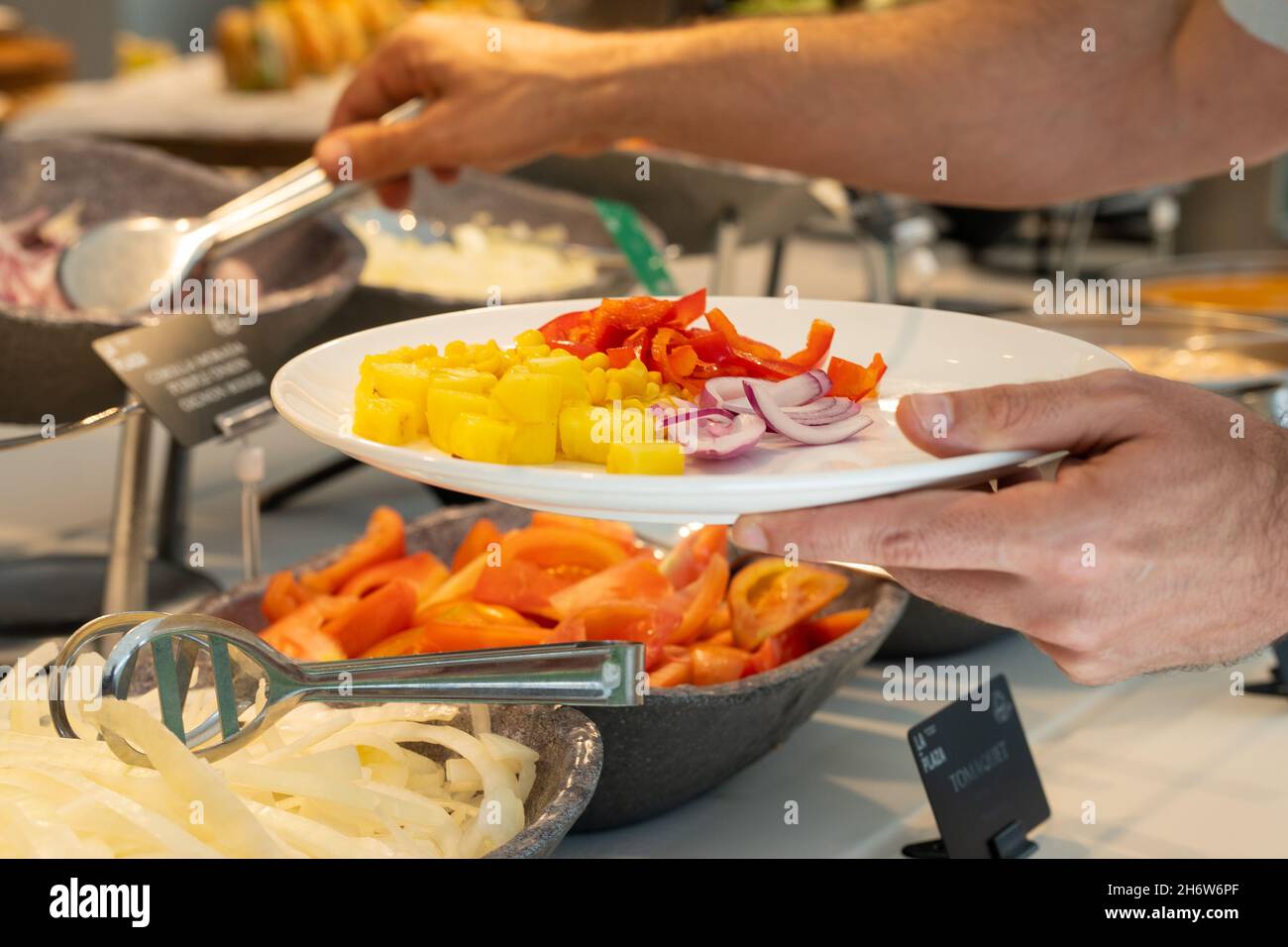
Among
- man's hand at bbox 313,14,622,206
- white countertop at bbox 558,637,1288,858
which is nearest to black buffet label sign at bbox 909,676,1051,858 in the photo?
white countertop at bbox 558,637,1288,858

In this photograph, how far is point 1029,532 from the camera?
0.59 meters

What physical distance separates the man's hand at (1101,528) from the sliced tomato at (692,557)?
0.30m

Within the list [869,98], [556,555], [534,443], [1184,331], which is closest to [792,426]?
[534,443]

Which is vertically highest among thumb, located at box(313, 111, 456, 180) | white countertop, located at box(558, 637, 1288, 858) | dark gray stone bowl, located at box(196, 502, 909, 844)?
thumb, located at box(313, 111, 456, 180)

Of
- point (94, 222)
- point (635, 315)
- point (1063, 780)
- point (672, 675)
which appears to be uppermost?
point (94, 222)

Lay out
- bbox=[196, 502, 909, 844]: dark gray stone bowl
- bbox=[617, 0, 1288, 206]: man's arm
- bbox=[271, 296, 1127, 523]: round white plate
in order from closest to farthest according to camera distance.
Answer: bbox=[271, 296, 1127, 523]: round white plate, bbox=[196, 502, 909, 844]: dark gray stone bowl, bbox=[617, 0, 1288, 206]: man's arm

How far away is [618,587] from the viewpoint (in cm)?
90

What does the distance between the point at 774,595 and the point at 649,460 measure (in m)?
0.37

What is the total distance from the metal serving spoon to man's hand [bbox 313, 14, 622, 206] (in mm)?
27

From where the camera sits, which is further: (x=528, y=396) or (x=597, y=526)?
(x=597, y=526)

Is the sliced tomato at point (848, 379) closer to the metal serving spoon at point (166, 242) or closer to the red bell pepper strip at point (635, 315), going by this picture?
the red bell pepper strip at point (635, 315)

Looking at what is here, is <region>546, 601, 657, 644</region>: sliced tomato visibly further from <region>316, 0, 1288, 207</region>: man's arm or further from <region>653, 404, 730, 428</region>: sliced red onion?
<region>316, 0, 1288, 207</region>: man's arm

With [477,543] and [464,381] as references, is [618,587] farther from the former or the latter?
[464,381]

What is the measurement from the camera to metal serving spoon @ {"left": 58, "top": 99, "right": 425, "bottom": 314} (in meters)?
1.28
